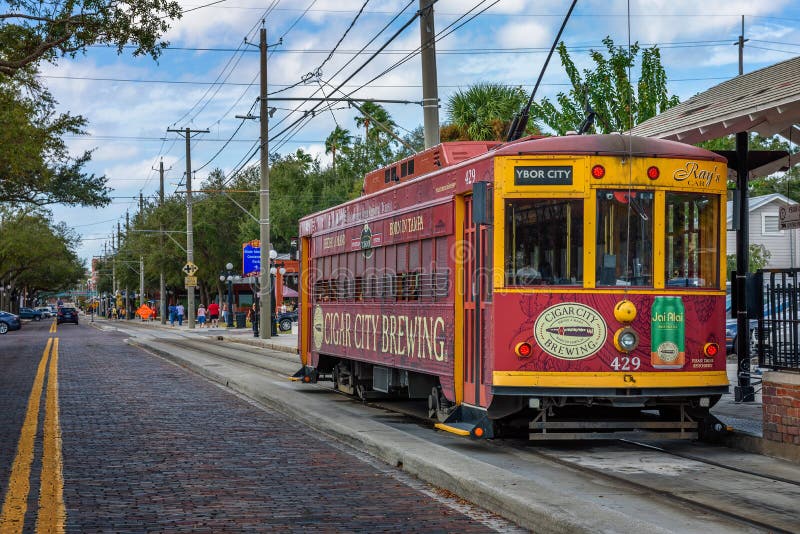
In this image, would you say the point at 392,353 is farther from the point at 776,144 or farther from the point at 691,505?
the point at 776,144

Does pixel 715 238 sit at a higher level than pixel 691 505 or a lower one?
higher

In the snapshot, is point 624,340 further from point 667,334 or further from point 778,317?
point 778,317

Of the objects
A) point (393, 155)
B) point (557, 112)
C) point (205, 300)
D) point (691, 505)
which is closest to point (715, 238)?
point (691, 505)

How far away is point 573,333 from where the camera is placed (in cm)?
1092

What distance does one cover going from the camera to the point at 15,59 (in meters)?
21.4

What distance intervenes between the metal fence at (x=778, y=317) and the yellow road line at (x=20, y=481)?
7.36 meters

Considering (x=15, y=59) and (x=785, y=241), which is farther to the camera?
(x=785, y=241)

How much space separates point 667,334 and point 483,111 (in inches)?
1047

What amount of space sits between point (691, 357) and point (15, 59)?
610 inches

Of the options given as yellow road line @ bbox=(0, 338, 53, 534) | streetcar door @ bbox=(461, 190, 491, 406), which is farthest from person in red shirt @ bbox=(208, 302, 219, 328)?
streetcar door @ bbox=(461, 190, 491, 406)

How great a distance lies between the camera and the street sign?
13.5 meters

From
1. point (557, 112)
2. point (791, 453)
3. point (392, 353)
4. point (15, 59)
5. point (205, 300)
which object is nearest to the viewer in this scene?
point (791, 453)

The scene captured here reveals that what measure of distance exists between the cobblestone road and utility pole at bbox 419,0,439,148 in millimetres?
6576

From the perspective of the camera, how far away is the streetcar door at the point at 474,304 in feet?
37.4
